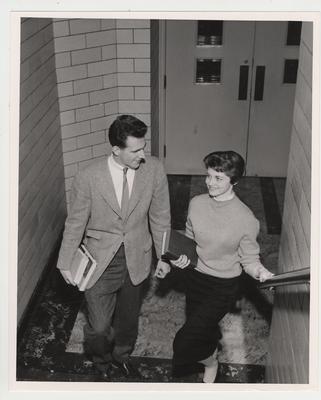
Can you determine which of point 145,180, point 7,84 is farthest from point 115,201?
point 7,84

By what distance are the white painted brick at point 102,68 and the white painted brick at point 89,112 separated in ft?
0.85

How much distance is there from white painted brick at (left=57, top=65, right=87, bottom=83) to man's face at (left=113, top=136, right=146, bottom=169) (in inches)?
64.4

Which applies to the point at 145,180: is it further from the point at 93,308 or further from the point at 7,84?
the point at 7,84

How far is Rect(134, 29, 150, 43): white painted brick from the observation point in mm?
4305

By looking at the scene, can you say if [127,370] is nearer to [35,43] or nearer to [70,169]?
[70,169]

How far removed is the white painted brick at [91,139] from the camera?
177 inches

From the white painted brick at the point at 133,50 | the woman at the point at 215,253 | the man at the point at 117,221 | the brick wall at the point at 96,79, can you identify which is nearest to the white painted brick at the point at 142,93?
the brick wall at the point at 96,79

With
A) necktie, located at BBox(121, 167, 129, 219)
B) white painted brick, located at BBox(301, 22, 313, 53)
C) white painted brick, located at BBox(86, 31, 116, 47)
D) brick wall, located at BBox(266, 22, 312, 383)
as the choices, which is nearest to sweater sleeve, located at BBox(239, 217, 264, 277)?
brick wall, located at BBox(266, 22, 312, 383)

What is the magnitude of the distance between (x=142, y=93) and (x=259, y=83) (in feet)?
4.75

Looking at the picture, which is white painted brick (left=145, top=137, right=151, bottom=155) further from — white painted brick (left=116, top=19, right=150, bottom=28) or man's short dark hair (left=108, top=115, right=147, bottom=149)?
man's short dark hair (left=108, top=115, right=147, bottom=149)

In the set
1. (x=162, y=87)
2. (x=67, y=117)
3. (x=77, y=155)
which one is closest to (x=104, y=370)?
(x=77, y=155)

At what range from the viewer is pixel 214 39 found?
5285 mm

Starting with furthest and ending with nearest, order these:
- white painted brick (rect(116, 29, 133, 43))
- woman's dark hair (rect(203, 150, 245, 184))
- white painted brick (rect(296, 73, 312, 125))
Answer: white painted brick (rect(116, 29, 133, 43)), woman's dark hair (rect(203, 150, 245, 184)), white painted brick (rect(296, 73, 312, 125))
